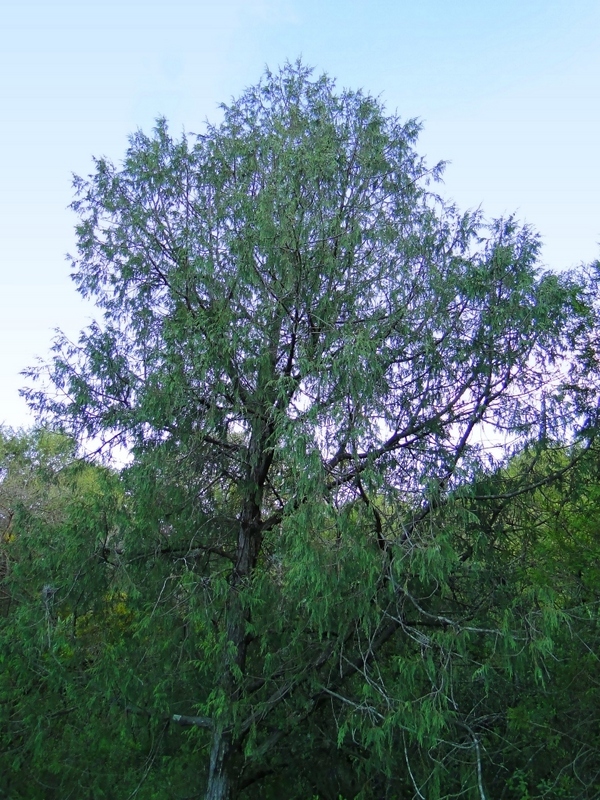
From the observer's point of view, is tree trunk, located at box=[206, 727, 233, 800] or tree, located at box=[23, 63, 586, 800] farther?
tree trunk, located at box=[206, 727, 233, 800]

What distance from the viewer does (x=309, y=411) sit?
542 cm

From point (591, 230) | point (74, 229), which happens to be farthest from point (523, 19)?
point (74, 229)

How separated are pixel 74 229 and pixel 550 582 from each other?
21.1 feet

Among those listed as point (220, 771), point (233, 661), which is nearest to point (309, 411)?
point (233, 661)

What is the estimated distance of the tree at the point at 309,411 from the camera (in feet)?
17.2

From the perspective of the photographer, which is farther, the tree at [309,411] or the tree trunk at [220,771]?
the tree trunk at [220,771]

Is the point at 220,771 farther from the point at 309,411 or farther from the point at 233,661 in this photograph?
the point at 309,411

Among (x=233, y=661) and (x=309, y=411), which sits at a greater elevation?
(x=309, y=411)

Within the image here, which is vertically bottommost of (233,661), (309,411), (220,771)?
(220,771)

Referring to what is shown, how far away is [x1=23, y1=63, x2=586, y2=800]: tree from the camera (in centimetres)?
525

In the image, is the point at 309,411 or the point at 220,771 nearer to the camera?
the point at 309,411

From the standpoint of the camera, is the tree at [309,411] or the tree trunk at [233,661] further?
the tree trunk at [233,661]

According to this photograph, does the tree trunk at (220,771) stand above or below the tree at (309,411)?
below

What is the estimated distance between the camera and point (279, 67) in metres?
8.23
